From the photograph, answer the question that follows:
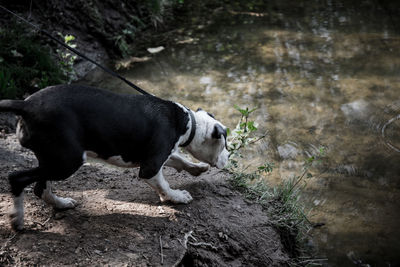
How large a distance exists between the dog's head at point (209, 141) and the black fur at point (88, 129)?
221 millimetres

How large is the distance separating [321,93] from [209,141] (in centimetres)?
357

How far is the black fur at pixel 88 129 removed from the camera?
113 inches

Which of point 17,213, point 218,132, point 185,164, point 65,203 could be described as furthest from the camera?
point 185,164

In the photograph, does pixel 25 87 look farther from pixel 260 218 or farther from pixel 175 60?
pixel 260 218

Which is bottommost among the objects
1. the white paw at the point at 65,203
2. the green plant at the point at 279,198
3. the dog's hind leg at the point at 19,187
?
the green plant at the point at 279,198

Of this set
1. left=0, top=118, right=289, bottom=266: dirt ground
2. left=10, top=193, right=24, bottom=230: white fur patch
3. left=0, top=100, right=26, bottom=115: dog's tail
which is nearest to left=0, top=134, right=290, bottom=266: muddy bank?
left=0, top=118, right=289, bottom=266: dirt ground

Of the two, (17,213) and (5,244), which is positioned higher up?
(17,213)

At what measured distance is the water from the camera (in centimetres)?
438

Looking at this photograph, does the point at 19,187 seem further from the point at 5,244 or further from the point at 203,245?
the point at 203,245

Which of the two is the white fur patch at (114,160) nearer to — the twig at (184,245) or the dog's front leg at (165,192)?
the dog's front leg at (165,192)

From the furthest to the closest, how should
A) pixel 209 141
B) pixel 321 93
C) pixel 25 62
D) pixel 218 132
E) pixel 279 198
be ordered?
pixel 321 93
pixel 25 62
pixel 279 198
pixel 209 141
pixel 218 132

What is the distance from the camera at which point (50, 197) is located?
3266mm

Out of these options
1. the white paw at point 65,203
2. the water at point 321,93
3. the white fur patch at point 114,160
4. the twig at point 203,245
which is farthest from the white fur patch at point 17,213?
the water at point 321,93

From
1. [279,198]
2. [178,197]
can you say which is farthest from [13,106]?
[279,198]
